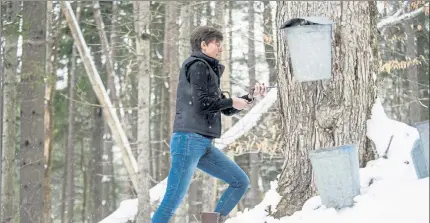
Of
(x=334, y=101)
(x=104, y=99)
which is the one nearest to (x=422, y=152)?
(x=334, y=101)

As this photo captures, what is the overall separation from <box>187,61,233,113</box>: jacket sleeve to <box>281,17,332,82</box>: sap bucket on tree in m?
0.62

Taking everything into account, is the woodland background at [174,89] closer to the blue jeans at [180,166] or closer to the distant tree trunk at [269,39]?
the distant tree trunk at [269,39]

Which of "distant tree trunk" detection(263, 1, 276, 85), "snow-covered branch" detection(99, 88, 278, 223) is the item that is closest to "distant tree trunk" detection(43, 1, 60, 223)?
"snow-covered branch" detection(99, 88, 278, 223)

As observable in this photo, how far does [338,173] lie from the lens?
3586 millimetres

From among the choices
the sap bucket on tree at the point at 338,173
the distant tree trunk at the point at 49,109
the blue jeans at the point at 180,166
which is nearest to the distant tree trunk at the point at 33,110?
the distant tree trunk at the point at 49,109

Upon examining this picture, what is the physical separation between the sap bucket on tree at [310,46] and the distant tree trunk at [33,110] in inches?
219

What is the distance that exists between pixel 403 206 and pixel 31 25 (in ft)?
22.9

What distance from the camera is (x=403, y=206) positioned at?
3230mm

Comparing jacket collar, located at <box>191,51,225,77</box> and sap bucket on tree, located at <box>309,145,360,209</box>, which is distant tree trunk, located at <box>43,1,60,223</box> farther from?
sap bucket on tree, located at <box>309,145,360,209</box>

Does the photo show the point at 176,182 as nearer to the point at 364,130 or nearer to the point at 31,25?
the point at 364,130

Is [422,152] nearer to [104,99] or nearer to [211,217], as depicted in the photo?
[211,217]

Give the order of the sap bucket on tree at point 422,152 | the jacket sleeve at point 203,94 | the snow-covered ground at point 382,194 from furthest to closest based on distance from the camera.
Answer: the jacket sleeve at point 203,94 < the sap bucket on tree at point 422,152 < the snow-covered ground at point 382,194

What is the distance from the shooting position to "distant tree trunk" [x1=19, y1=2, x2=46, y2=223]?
27.5 ft

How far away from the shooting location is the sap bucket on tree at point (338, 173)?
355 cm
